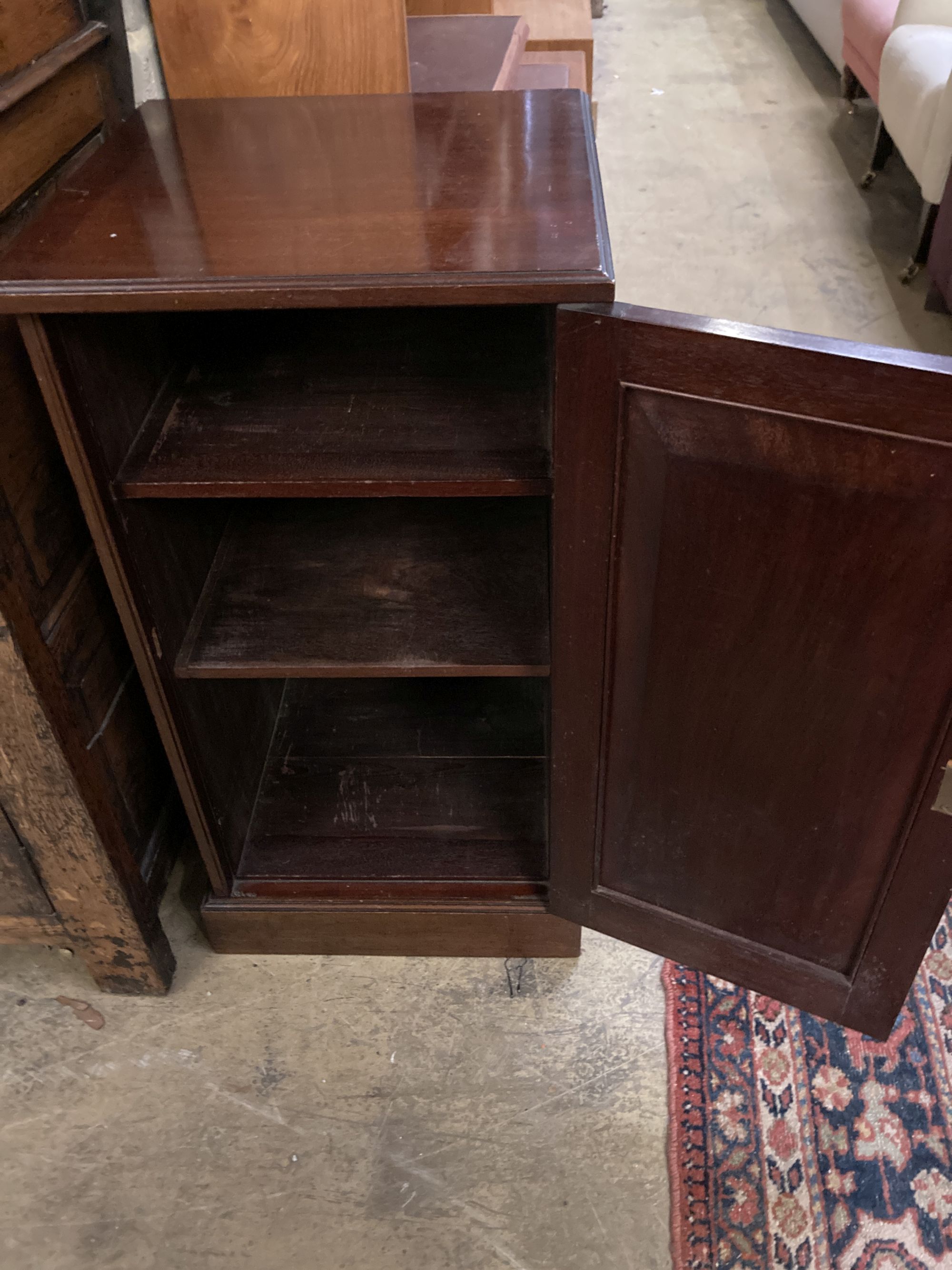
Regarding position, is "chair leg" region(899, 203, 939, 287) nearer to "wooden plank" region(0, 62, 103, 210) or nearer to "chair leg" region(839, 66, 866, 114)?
"chair leg" region(839, 66, 866, 114)

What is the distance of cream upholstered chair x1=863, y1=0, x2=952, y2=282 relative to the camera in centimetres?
254

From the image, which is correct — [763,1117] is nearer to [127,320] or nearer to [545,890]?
[545,890]

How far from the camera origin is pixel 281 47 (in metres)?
1.18

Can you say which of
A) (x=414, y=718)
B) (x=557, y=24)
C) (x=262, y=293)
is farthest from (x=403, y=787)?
(x=557, y=24)

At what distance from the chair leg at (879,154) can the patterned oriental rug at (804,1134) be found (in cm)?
281

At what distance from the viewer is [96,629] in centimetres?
121

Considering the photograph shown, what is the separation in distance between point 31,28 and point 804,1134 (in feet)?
4.91

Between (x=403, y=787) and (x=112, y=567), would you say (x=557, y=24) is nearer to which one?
(x=403, y=787)

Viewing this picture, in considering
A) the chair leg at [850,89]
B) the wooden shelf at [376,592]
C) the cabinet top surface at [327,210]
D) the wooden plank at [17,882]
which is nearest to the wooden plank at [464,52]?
the cabinet top surface at [327,210]

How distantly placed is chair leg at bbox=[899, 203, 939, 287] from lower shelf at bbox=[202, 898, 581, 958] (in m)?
2.30

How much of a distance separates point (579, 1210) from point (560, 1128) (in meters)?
0.09

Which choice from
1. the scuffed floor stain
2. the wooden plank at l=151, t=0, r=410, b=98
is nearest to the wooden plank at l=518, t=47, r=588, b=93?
the wooden plank at l=151, t=0, r=410, b=98

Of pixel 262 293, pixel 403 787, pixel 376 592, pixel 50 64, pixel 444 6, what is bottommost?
pixel 403 787

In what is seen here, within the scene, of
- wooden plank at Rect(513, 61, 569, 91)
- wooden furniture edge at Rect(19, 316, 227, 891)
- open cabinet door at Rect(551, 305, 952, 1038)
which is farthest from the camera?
wooden plank at Rect(513, 61, 569, 91)
